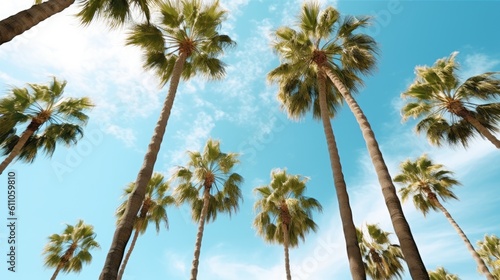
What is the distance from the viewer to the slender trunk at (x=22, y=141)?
1176 centimetres

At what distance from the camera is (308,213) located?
17.4 meters

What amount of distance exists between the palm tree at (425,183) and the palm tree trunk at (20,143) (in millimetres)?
22327

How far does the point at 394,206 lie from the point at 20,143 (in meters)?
14.4

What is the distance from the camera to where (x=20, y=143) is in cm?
1241

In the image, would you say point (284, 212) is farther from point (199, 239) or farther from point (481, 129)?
point (481, 129)

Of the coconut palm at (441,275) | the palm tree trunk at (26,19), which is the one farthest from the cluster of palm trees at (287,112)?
the coconut palm at (441,275)

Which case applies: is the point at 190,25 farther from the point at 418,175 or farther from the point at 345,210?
the point at 418,175

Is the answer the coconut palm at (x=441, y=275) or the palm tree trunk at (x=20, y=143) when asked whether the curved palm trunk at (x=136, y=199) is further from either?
the coconut palm at (x=441, y=275)

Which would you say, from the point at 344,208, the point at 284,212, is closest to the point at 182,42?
the point at 344,208

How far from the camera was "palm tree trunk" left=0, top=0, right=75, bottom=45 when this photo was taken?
13.5ft

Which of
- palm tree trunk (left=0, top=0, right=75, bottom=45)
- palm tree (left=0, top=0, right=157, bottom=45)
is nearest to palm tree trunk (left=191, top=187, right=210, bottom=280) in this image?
palm tree (left=0, top=0, right=157, bottom=45)

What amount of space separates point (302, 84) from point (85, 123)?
11597 millimetres

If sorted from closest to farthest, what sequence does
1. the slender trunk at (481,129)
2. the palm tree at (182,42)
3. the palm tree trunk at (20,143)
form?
the palm tree at (182,42) < the palm tree trunk at (20,143) < the slender trunk at (481,129)

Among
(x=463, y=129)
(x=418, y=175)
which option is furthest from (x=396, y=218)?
(x=418, y=175)
